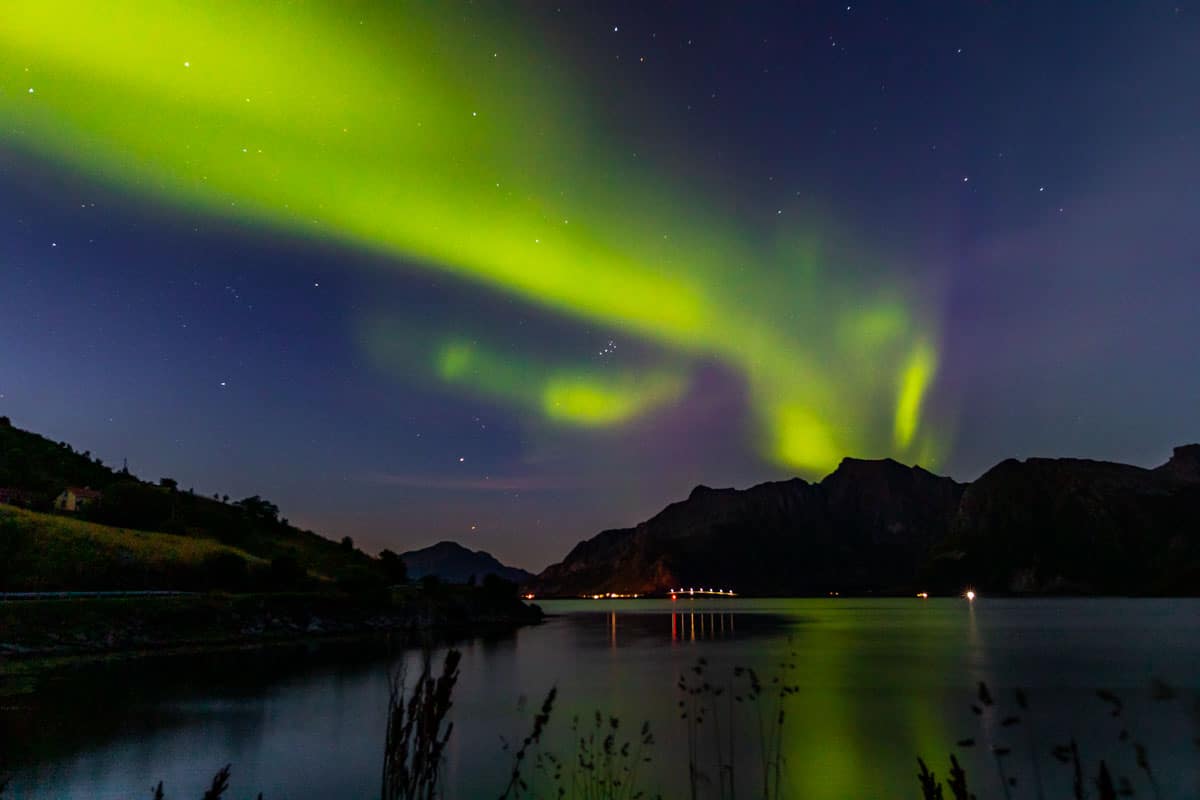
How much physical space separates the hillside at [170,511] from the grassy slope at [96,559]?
35.0ft

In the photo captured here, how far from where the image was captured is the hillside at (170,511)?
108188 mm

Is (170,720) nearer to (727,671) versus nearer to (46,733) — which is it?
(46,733)

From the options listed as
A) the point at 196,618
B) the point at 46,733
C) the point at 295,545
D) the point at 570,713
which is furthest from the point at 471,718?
the point at 295,545

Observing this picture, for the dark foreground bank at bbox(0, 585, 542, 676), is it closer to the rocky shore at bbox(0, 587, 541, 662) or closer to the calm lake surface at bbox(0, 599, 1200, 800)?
the rocky shore at bbox(0, 587, 541, 662)

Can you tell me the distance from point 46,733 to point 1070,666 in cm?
6458

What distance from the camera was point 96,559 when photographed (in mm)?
81250

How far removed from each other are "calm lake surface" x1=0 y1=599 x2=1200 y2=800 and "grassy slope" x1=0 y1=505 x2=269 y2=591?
2417 centimetres

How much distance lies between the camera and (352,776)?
1020 inches

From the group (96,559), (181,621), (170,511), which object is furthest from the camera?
(170,511)

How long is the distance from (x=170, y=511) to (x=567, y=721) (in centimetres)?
9956

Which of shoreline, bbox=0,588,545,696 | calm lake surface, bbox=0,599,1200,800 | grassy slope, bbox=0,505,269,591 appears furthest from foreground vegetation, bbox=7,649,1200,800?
grassy slope, bbox=0,505,269,591

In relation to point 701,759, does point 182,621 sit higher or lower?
higher

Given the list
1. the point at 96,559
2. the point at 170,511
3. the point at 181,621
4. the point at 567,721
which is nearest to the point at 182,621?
the point at 181,621

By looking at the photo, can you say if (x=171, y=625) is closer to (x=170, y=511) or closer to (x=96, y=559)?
(x=96, y=559)
